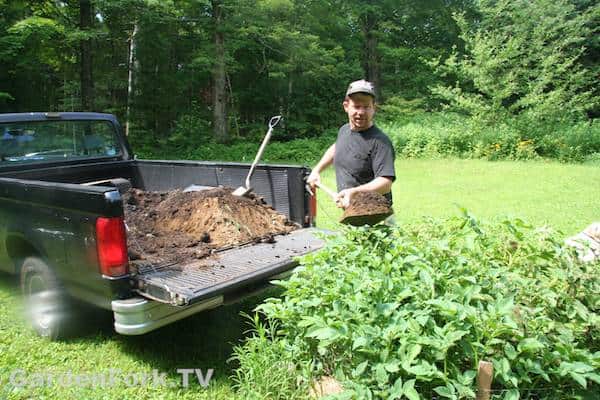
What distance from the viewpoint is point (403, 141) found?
17438 mm

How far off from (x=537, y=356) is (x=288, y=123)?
22.6 meters

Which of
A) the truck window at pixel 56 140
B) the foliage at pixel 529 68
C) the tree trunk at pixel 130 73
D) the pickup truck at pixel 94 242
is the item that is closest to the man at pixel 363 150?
the pickup truck at pixel 94 242

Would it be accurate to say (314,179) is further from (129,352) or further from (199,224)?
(129,352)

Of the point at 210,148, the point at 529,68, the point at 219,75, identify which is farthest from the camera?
the point at 210,148

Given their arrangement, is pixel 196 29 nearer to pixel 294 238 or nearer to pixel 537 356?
pixel 294 238

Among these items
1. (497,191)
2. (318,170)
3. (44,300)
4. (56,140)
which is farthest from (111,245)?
(497,191)

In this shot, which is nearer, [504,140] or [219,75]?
[504,140]

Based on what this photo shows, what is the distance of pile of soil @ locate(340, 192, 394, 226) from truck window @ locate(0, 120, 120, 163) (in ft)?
11.7

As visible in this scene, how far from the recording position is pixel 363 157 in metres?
3.47

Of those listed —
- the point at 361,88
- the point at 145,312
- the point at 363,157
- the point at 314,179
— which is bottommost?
the point at 145,312

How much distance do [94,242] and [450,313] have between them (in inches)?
85.6

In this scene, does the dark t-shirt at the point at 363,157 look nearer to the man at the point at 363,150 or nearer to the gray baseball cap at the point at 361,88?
the man at the point at 363,150

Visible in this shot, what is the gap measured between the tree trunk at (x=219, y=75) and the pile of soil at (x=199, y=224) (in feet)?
48.9

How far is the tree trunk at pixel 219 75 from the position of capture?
59.0 feet
